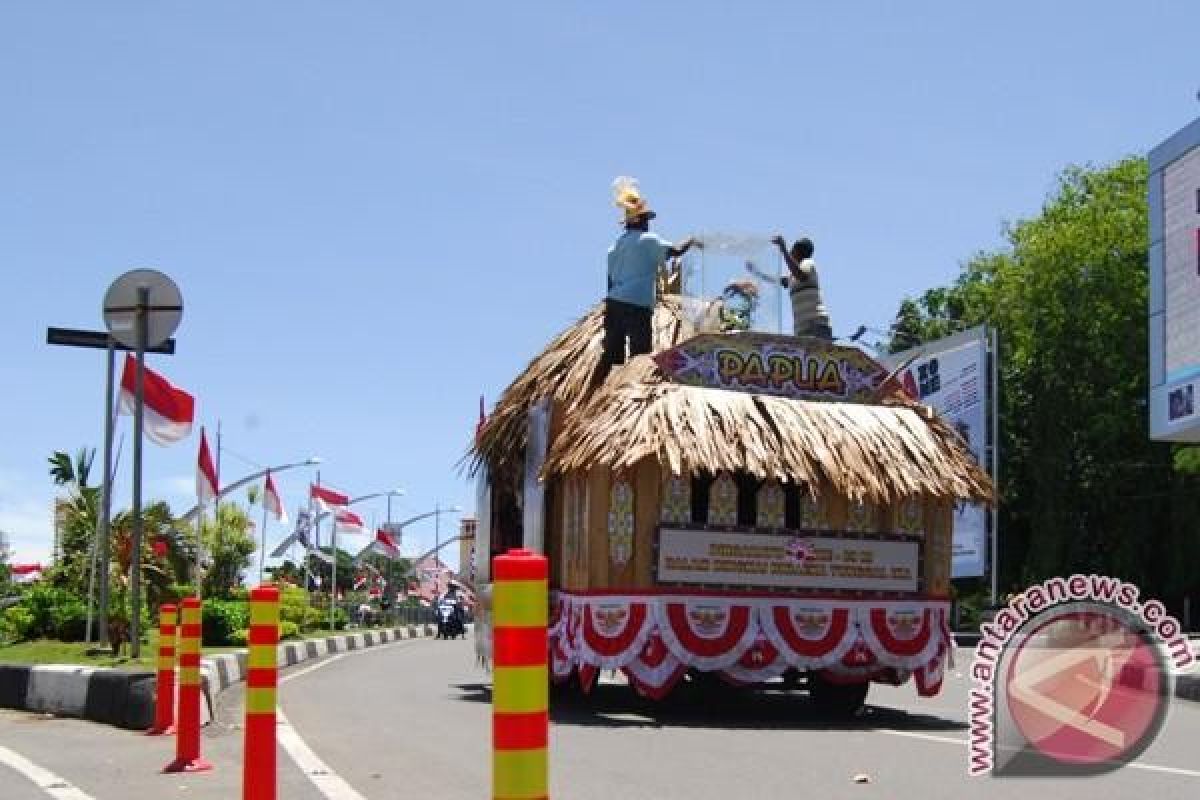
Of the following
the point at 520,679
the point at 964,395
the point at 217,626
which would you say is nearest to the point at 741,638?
the point at 520,679

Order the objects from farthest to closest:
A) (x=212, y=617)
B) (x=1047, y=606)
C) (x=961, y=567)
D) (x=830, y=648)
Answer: (x=961, y=567) → (x=212, y=617) → (x=830, y=648) → (x=1047, y=606)

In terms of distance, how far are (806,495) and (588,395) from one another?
2007 millimetres

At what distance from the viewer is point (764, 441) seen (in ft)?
39.4

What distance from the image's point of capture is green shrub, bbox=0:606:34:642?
21609 millimetres

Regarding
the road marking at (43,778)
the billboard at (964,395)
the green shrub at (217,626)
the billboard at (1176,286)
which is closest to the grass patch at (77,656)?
the road marking at (43,778)

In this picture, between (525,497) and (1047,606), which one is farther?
(525,497)

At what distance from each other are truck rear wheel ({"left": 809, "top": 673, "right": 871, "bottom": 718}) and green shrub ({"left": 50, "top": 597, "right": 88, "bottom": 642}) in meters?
11.5

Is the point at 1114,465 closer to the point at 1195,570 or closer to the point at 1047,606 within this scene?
the point at 1195,570

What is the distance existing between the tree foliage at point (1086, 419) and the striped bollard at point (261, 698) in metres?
41.2

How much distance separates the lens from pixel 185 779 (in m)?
8.68

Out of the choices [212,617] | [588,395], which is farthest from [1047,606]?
[212,617]

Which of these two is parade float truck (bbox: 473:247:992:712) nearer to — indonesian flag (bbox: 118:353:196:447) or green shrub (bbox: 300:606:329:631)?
indonesian flag (bbox: 118:353:196:447)

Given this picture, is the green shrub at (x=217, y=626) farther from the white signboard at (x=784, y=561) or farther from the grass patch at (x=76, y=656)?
the white signboard at (x=784, y=561)

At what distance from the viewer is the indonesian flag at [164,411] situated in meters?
17.9
